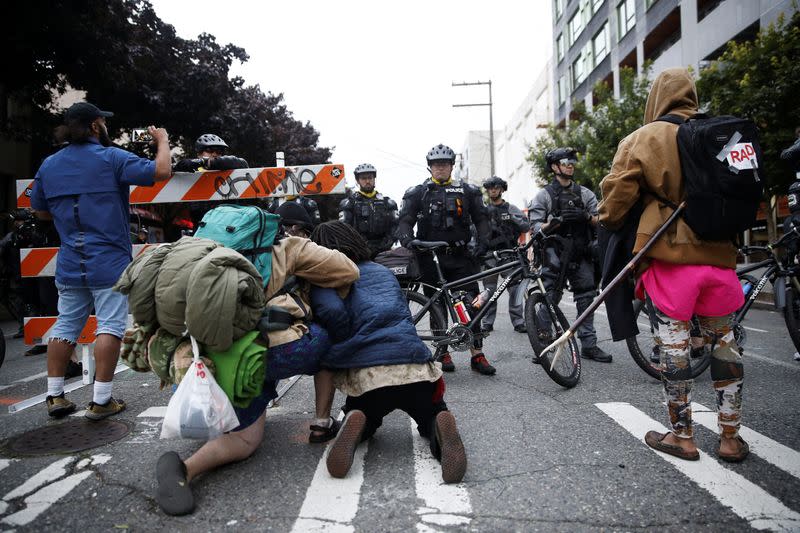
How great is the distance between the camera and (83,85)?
38.5ft

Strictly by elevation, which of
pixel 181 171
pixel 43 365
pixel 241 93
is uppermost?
pixel 241 93

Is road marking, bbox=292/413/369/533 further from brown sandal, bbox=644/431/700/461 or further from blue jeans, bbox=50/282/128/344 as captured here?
blue jeans, bbox=50/282/128/344

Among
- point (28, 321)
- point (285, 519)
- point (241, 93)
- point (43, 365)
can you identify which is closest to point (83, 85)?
point (241, 93)

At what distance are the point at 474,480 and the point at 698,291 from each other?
1452 mm

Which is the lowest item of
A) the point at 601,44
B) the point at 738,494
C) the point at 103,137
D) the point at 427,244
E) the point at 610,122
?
the point at 738,494

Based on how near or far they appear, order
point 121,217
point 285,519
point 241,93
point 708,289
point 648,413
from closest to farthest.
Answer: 1. point 285,519
2. point 708,289
3. point 648,413
4. point 121,217
5. point 241,93

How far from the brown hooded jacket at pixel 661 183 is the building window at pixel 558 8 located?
39.5 meters

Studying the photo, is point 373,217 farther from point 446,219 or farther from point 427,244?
point 427,244

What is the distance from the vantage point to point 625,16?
26.7 metres

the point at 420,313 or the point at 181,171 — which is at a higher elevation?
the point at 181,171

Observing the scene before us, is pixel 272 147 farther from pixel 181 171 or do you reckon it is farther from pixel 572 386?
pixel 572 386

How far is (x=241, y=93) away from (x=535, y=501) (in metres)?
15.6

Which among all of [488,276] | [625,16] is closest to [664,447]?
[488,276]

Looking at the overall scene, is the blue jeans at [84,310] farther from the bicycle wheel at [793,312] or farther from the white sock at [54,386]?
the bicycle wheel at [793,312]
